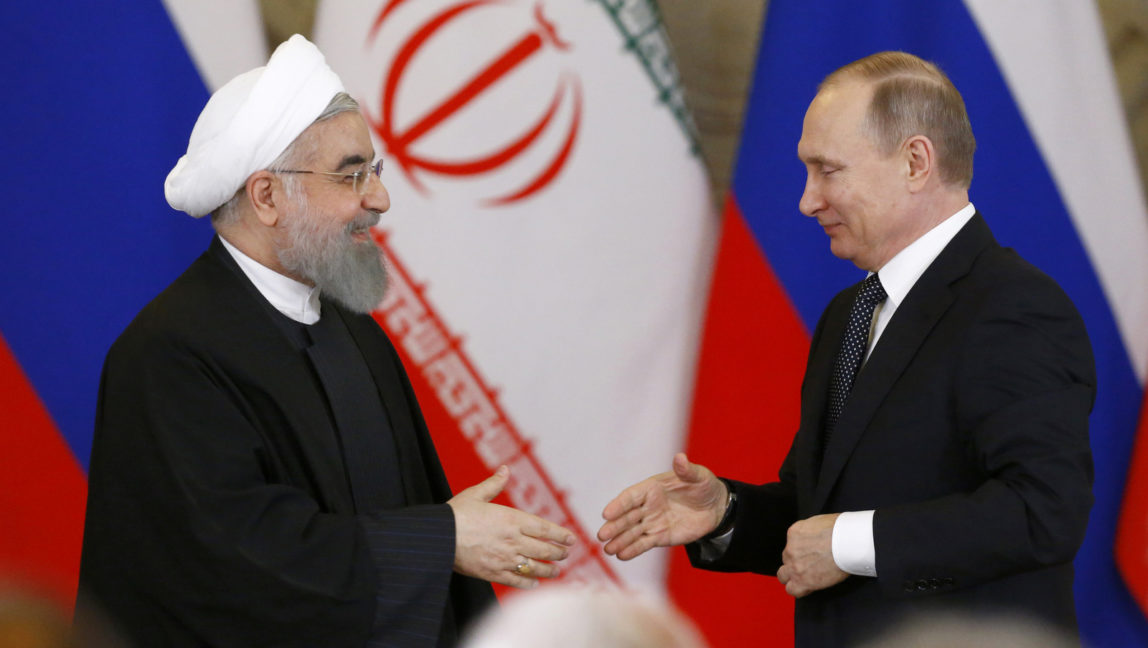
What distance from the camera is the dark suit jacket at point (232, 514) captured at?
2.19 meters

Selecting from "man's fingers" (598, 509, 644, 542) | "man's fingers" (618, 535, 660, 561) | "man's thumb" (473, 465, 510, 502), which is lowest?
"man's fingers" (618, 535, 660, 561)

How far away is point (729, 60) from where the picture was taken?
12.1ft

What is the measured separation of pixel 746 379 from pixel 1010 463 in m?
1.66

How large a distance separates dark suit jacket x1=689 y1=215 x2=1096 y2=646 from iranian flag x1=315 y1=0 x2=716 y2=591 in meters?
1.38

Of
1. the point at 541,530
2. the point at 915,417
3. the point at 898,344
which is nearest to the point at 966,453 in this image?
the point at 915,417

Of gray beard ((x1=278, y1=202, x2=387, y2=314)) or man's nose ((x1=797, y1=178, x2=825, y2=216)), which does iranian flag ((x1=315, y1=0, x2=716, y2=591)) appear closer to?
gray beard ((x1=278, y1=202, x2=387, y2=314))

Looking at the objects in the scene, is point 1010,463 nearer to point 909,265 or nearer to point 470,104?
point 909,265

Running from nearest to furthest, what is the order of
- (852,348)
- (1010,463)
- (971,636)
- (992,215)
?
(971,636) < (1010,463) < (852,348) < (992,215)

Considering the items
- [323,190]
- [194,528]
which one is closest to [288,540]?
[194,528]

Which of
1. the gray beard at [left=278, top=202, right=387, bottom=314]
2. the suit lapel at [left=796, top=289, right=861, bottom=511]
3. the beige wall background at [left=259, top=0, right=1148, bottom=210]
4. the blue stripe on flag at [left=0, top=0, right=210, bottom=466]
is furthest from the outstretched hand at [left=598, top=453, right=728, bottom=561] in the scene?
the blue stripe on flag at [left=0, top=0, right=210, bottom=466]

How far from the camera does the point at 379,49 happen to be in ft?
11.9

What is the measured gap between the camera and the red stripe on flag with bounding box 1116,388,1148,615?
12.1 ft

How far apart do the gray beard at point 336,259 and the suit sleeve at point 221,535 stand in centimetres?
30

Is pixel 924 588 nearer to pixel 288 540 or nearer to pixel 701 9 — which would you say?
pixel 288 540
